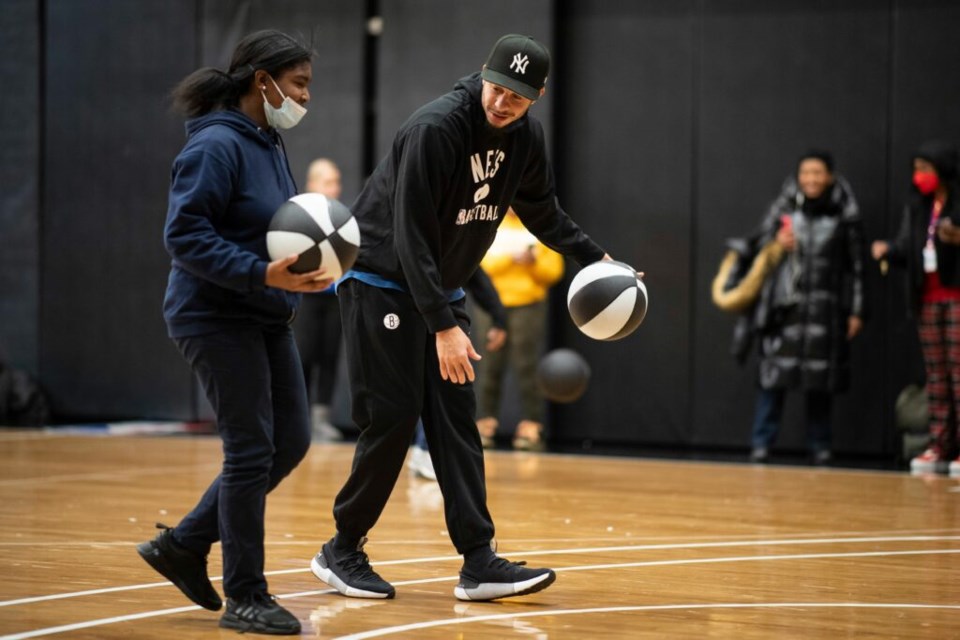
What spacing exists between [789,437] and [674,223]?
191cm

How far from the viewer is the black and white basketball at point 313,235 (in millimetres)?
3893

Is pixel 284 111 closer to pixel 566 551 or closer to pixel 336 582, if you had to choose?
pixel 336 582

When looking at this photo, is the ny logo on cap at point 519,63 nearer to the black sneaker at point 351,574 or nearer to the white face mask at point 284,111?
the white face mask at point 284,111

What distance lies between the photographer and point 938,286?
9047 mm

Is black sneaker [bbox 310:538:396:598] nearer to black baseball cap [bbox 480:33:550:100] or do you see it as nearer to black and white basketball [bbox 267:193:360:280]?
black and white basketball [bbox 267:193:360:280]

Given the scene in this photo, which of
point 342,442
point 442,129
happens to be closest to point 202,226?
point 442,129

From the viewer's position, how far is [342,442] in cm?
1055

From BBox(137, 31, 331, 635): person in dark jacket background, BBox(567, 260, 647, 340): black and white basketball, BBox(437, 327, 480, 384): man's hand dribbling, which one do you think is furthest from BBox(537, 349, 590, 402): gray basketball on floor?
BBox(137, 31, 331, 635): person in dark jacket background

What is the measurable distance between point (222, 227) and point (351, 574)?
1.32 metres

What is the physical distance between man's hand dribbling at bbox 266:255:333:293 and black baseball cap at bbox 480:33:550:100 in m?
0.96

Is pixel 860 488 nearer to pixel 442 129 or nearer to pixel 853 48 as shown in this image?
pixel 853 48

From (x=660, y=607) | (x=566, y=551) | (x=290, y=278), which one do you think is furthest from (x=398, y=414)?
(x=566, y=551)

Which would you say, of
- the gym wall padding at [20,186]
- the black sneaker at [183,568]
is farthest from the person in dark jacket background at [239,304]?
the gym wall padding at [20,186]

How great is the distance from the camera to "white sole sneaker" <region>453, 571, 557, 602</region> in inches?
178
